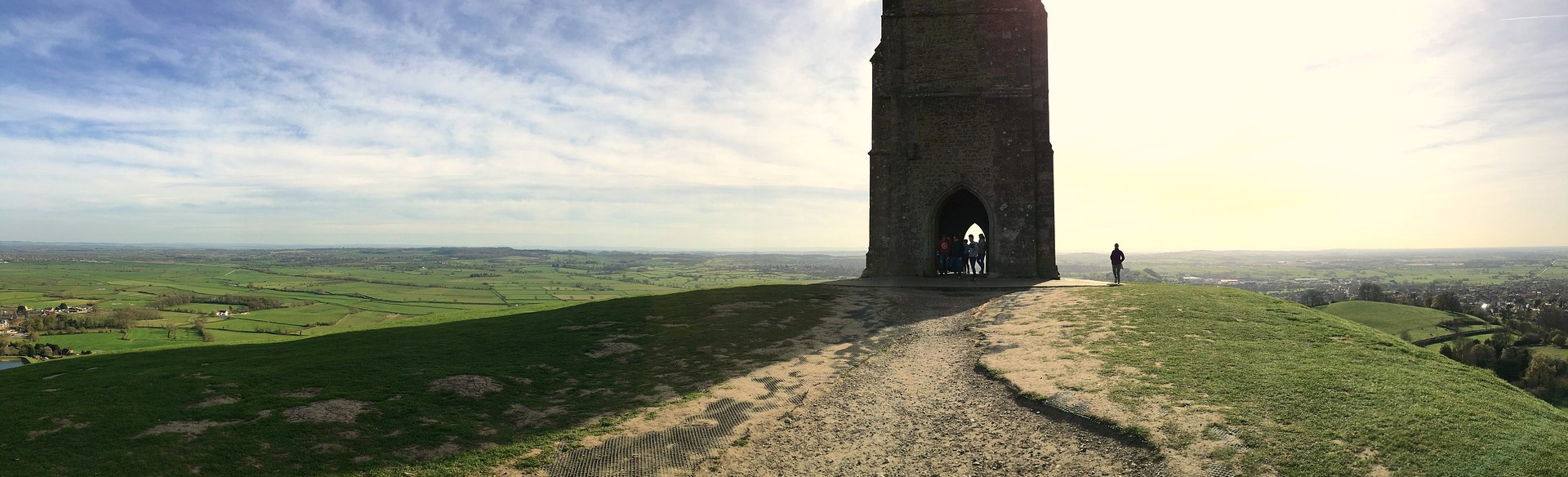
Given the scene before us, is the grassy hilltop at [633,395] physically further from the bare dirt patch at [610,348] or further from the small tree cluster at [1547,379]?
the small tree cluster at [1547,379]

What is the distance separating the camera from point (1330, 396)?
7.95 meters

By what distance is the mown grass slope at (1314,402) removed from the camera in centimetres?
630

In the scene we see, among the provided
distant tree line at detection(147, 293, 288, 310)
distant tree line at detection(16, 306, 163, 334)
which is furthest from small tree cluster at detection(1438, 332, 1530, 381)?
distant tree line at detection(147, 293, 288, 310)

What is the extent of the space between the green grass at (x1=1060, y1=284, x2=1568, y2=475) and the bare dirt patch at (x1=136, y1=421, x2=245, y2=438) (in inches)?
434

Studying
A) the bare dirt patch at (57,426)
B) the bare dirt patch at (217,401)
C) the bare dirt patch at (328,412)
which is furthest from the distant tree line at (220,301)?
the bare dirt patch at (328,412)

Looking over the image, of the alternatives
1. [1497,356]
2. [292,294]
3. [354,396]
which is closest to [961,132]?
[1497,356]

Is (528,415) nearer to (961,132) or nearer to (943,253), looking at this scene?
(943,253)

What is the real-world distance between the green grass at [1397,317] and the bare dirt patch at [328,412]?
2653 cm

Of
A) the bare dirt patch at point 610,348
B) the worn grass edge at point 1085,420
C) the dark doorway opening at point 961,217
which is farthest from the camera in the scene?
the dark doorway opening at point 961,217

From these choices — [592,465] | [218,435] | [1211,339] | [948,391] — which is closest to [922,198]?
[1211,339]

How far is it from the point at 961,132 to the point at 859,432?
18878 millimetres

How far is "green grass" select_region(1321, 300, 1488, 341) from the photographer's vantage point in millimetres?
21797

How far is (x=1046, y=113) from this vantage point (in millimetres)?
24438

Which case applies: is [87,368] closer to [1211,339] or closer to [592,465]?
[592,465]
